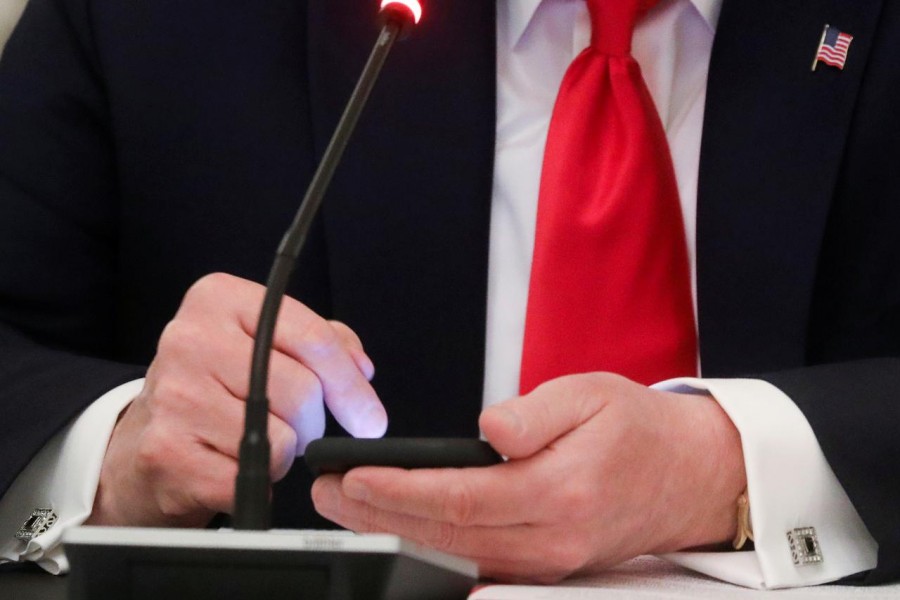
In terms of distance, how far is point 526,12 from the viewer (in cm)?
104

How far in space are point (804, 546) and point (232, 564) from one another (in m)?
0.39

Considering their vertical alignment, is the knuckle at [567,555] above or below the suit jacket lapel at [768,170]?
below

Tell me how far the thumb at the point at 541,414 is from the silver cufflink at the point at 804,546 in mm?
159

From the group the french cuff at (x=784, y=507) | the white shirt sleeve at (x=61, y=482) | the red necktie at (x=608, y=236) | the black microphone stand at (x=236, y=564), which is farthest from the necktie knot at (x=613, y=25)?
the black microphone stand at (x=236, y=564)

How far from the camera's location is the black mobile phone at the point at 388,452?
589 millimetres

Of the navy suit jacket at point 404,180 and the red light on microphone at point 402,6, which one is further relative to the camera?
the navy suit jacket at point 404,180

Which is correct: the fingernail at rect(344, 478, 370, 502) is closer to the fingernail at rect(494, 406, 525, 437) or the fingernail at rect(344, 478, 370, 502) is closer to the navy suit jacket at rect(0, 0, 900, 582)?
the fingernail at rect(494, 406, 525, 437)

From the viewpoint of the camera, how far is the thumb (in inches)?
23.5

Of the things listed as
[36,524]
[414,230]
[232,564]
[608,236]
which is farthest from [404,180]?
[232,564]

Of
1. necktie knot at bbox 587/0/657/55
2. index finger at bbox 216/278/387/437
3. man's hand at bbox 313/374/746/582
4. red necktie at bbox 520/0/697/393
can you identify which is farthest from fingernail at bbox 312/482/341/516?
necktie knot at bbox 587/0/657/55

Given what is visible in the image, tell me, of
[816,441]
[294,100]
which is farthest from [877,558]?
[294,100]

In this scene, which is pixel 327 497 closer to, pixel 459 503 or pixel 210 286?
pixel 459 503

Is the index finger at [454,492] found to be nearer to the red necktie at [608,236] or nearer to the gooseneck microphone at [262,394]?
the gooseneck microphone at [262,394]

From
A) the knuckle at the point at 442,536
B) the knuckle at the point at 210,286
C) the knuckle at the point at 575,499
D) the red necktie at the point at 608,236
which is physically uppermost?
the red necktie at the point at 608,236
